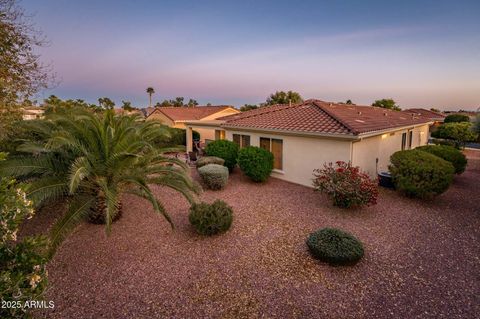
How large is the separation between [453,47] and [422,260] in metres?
15.2

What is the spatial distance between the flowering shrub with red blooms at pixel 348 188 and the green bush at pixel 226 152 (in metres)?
5.89

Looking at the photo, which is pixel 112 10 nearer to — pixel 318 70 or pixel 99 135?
pixel 99 135

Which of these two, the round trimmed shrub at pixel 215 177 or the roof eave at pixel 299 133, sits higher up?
the roof eave at pixel 299 133

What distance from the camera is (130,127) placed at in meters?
6.90

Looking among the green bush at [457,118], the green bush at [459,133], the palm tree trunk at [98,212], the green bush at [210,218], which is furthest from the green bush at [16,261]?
the green bush at [457,118]

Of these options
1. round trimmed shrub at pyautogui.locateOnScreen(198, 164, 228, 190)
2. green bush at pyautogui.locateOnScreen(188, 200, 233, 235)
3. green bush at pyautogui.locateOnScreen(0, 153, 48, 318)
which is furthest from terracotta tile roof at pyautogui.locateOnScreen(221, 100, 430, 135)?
green bush at pyautogui.locateOnScreen(0, 153, 48, 318)

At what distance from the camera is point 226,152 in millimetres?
14062

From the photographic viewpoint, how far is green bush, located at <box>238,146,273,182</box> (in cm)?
1215

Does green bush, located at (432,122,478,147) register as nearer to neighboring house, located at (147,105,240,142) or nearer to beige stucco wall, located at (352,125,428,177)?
beige stucco wall, located at (352,125,428,177)

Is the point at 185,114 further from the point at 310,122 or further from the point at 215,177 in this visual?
the point at 215,177

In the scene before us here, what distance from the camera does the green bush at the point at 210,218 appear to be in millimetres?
6879

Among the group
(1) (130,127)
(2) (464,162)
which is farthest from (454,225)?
(1) (130,127)

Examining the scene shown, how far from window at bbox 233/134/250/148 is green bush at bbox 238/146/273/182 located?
8.39ft

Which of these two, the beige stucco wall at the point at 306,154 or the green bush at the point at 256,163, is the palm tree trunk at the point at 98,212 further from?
the beige stucco wall at the point at 306,154
